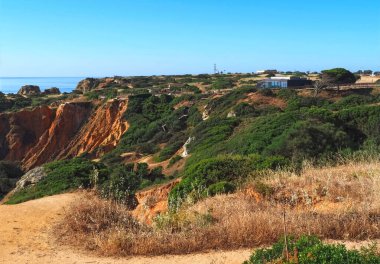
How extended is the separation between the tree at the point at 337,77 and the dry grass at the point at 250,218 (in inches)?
1365

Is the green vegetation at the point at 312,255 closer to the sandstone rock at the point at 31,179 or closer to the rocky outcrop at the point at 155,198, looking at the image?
the rocky outcrop at the point at 155,198

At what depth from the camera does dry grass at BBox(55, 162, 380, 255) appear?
692cm

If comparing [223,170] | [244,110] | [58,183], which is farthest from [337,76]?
[223,170]

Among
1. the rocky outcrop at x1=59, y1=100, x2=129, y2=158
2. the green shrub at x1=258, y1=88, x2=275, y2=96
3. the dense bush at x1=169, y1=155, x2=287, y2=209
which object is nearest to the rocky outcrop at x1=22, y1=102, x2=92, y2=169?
the rocky outcrop at x1=59, y1=100, x2=129, y2=158

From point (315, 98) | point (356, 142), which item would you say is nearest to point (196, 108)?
point (315, 98)

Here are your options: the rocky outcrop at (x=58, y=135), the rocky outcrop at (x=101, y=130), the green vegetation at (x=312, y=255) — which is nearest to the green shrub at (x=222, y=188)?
the green vegetation at (x=312, y=255)

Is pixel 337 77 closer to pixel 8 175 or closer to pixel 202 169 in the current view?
pixel 8 175

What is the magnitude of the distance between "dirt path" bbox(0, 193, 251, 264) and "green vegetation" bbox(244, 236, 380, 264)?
2.34 ft

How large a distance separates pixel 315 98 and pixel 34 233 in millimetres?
30019

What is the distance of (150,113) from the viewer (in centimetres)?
4869

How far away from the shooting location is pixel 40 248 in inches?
290

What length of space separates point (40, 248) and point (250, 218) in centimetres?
365

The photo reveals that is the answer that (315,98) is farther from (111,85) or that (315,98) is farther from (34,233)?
(111,85)

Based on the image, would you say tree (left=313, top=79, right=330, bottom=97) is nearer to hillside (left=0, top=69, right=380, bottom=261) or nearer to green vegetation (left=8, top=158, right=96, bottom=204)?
hillside (left=0, top=69, right=380, bottom=261)
